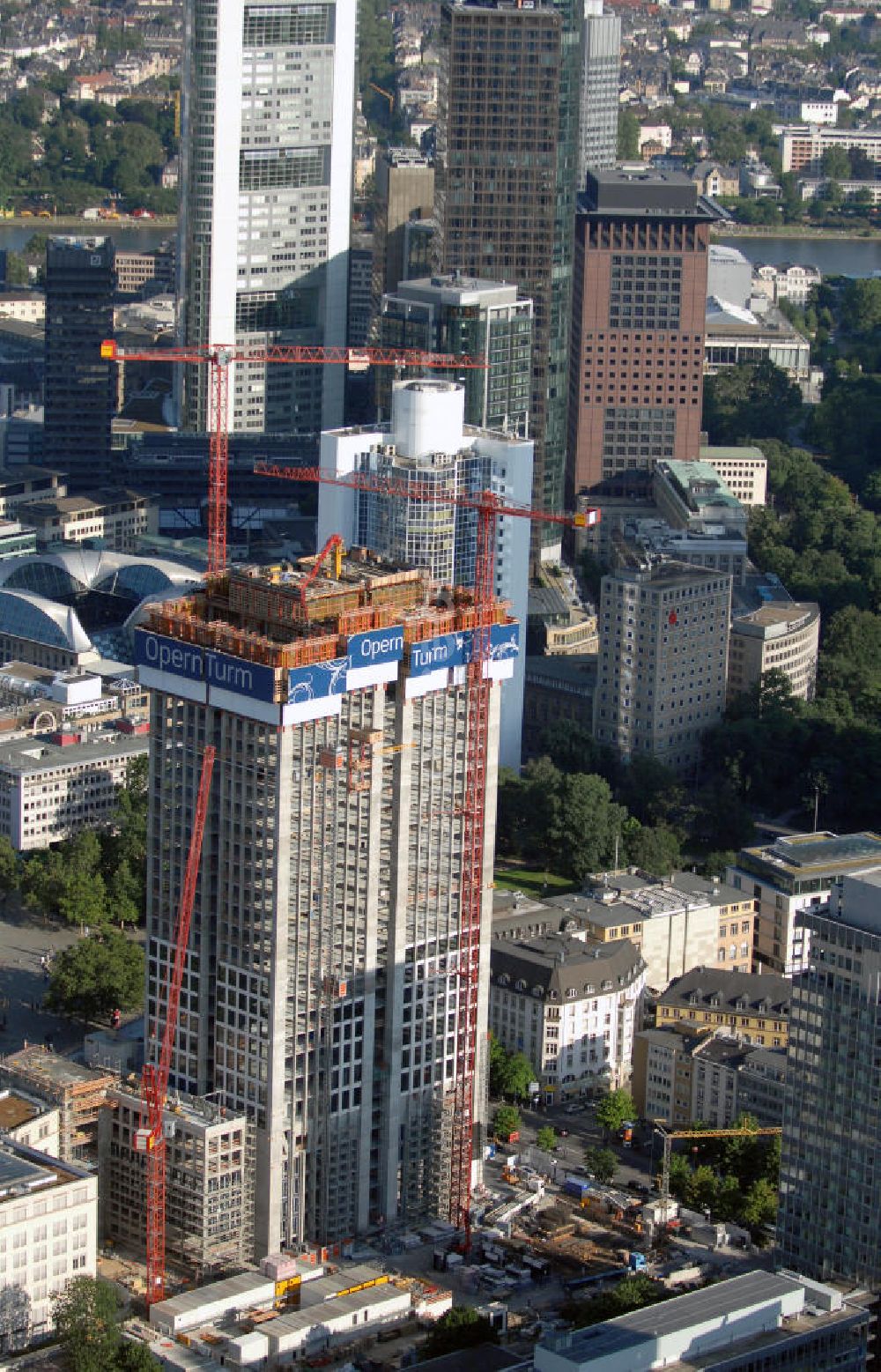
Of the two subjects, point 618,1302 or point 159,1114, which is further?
point 159,1114

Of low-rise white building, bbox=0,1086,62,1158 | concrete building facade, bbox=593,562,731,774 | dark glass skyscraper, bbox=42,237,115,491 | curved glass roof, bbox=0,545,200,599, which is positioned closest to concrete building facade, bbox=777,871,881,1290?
low-rise white building, bbox=0,1086,62,1158

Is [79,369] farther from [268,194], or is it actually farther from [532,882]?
[532,882]

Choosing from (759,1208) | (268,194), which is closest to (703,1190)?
(759,1208)

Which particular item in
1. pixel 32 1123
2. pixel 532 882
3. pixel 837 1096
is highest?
pixel 837 1096

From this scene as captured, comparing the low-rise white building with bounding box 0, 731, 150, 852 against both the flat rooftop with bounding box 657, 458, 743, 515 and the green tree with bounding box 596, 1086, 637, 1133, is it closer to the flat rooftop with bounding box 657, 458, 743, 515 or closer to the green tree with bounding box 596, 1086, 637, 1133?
the green tree with bounding box 596, 1086, 637, 1133

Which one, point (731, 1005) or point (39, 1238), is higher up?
point (731, 1005)

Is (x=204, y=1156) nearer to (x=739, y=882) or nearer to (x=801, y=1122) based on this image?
(x=801, y=1122)
